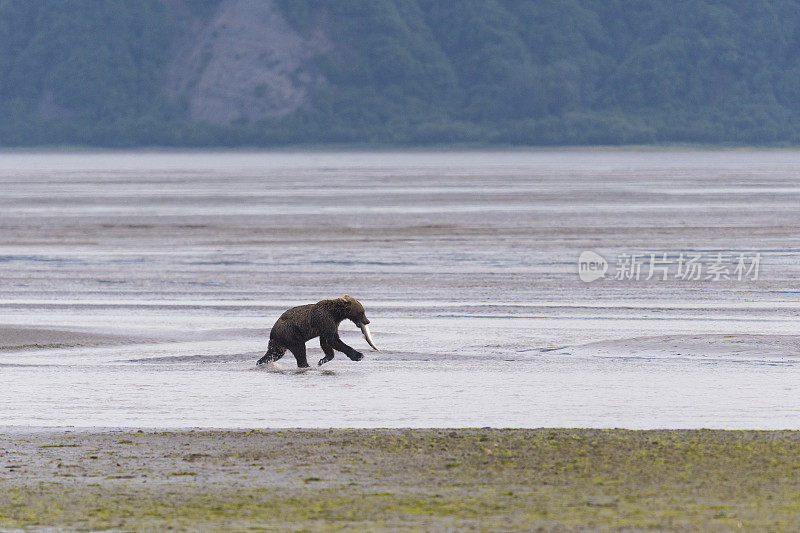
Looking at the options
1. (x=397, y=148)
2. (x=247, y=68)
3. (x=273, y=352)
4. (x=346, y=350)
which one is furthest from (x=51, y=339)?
(x=247, y=68)

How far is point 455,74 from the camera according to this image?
183500mm

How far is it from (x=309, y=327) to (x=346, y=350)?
1.77 feet

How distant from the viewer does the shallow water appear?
440 inches

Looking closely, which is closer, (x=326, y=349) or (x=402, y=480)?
(x=402, y=480)

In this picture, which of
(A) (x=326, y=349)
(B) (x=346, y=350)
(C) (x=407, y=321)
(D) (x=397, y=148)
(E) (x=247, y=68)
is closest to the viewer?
(A) (x=326, y=349)

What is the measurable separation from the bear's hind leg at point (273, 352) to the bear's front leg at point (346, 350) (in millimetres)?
531

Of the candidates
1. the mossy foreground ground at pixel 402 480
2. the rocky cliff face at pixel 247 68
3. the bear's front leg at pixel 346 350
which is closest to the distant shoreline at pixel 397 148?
the rocky cliff face at pixel 247 68

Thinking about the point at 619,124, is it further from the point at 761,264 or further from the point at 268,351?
the point at 268,351

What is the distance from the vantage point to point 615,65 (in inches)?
7283

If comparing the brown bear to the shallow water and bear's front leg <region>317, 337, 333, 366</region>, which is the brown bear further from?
the shallow water

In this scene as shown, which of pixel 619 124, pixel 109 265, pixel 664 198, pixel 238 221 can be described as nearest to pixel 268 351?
pixel 109 265

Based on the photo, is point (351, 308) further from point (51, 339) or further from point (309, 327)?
point (51, 339)

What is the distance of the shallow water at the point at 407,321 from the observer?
11.2m

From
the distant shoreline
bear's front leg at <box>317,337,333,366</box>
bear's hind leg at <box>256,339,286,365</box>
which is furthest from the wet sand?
the distant shoreline
